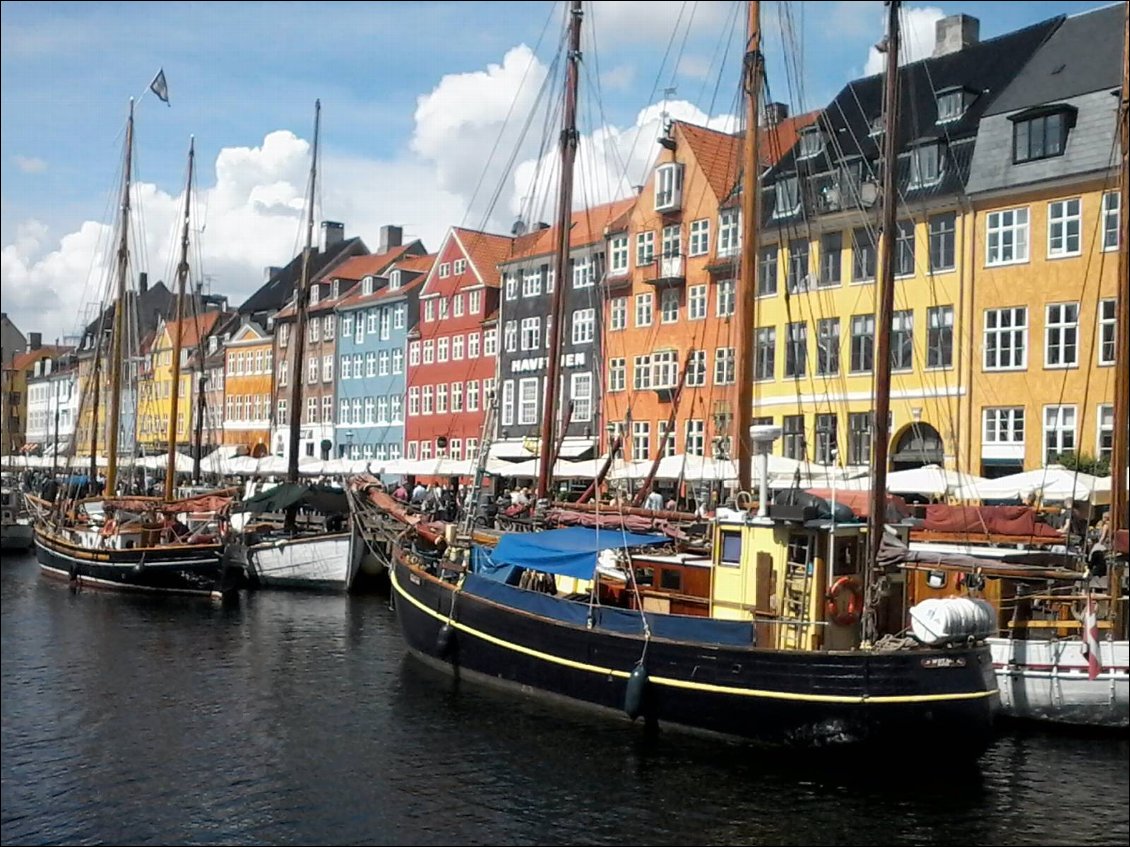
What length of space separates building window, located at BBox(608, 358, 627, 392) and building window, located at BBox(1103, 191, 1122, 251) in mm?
22080

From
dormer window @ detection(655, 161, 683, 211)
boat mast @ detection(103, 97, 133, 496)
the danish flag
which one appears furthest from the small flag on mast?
the danish flag

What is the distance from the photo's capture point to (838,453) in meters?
41.2

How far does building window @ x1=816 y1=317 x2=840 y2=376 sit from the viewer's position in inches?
1761

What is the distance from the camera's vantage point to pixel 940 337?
135 feet

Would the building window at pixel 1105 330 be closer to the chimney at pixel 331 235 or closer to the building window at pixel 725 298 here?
the building window at pixel 725 298

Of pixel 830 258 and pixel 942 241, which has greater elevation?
pixel 942 241

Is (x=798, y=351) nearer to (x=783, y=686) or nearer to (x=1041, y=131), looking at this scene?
(x=1041, y=131)

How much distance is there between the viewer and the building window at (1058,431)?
123 ft

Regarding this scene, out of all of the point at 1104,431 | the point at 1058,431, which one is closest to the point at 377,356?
the point at 1058,431

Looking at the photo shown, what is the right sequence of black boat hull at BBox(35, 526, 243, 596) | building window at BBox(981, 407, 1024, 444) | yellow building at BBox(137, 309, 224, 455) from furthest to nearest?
yellow building at BBox(137, 309, 224, 455) < black boat hull at BBox(35, 526, 243, 596) < building window at BBox(981, 407, 1024, 444)

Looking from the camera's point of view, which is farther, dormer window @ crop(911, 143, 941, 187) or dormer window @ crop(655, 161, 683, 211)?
dormer window @ crop(655, 161, 683, 211)

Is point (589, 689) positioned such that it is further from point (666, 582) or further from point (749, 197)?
point (749, 197)

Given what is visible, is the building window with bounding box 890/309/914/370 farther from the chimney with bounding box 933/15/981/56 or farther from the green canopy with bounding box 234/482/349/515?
the green canopy with bounding box 234/482/349/515

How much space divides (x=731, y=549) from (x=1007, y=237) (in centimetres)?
2388
